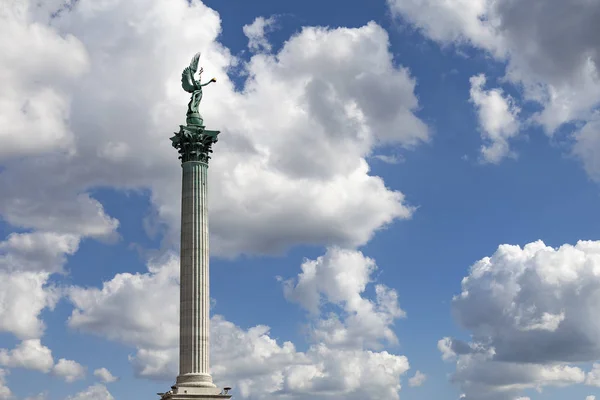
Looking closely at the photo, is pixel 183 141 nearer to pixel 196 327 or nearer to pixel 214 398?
pixel 196 327

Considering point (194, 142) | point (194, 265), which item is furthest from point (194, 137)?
point (194, 265)

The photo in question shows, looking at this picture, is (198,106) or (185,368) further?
(198,106)

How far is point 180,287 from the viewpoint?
9475cm

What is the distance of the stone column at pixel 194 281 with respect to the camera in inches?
3607

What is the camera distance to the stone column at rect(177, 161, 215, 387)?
9162cm

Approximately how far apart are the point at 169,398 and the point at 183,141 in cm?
2839

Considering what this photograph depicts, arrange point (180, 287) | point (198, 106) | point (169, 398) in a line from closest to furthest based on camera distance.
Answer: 1. point (169, 398)
2. point (180, 287)
3. point (198, 106)

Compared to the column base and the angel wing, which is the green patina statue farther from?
the column base

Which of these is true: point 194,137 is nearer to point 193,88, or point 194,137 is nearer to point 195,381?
point 193,88

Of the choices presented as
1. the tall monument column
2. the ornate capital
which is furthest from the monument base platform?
the ornate capital

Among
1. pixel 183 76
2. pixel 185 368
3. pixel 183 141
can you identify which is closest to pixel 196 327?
pixel 185 368

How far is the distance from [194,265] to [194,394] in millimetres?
13849

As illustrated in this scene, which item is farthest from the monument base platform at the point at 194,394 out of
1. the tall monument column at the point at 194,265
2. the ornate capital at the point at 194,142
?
the ornate capital at the point at 194,142

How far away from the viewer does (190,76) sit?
103000mm
